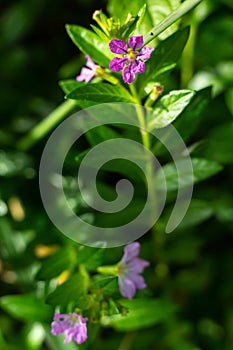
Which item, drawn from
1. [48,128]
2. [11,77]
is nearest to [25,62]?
[11,77]

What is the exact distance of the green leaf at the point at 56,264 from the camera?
131 cm

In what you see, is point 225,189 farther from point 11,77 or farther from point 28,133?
point 11,77

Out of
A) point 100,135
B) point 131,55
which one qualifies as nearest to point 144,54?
point 131,55

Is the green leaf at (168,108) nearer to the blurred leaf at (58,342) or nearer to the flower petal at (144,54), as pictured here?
the flower petal at (144,54)

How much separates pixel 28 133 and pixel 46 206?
0.30 meters

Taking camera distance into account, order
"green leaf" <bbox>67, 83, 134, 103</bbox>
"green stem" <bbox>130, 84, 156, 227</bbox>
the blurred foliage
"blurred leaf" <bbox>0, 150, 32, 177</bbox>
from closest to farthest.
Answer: "green leaf" <bbox>67, 83, 134, 103</bbox> < "green stem" <bbox>130, 84, 156, 227</bbox> < the blurred foliage < "blurred leaf" <bbox>0, 150, 32, 177</bbox>

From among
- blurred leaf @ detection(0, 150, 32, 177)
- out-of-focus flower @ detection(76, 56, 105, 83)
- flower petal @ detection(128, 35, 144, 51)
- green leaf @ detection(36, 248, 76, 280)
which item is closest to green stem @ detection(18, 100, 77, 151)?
blurred leaf @ detection(0, 150, 32, 177)

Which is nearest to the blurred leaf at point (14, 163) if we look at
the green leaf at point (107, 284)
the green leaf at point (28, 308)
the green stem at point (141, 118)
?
the green leaf at point (28, 308)

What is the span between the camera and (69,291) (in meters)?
1.22

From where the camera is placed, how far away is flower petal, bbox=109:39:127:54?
0.97 metres

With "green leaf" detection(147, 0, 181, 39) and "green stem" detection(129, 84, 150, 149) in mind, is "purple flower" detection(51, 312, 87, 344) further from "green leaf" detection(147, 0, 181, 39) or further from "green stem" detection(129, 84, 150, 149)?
"green leaf" detection(147, 0, 181, 39)

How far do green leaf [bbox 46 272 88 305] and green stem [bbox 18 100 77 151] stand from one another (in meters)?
0.43

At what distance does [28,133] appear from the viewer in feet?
5.90

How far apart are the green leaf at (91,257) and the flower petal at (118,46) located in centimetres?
45
